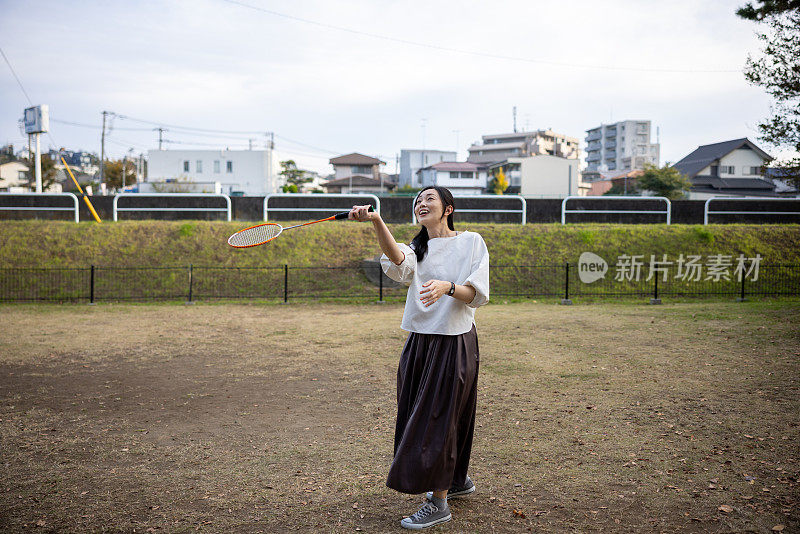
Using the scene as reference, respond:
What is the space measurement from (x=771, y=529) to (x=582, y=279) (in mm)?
13165

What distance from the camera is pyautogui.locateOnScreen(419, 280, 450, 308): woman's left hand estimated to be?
322cm

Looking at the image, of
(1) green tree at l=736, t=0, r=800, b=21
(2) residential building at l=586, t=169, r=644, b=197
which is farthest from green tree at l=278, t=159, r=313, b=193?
(1) green tree at l=736, t=0, r=800, b=21

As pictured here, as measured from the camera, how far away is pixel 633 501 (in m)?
3.89

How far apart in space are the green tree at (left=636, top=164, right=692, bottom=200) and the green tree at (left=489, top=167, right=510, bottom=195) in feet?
43.1

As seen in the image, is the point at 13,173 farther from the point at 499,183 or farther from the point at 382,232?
the point at 382,232

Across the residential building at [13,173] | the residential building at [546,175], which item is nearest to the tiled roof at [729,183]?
the residential building at [546,175]

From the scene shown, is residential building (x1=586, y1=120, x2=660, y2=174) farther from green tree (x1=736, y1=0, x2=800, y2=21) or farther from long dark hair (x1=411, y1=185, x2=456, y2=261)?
A: long dark hair (x1=411, y1=185, x2=456, y2=261)

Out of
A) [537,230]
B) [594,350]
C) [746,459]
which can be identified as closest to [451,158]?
[537,230]

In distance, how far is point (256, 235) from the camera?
5.08m

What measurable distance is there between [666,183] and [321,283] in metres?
33.5

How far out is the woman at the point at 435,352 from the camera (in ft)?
11.3

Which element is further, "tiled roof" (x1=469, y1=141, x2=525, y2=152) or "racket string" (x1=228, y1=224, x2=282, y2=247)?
"tiled roof" (x1=469, y1=141, x2=525, y2=152)

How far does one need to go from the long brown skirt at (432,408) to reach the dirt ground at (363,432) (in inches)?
15.7

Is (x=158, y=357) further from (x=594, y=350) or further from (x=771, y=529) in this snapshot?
(x=771, y=529)
